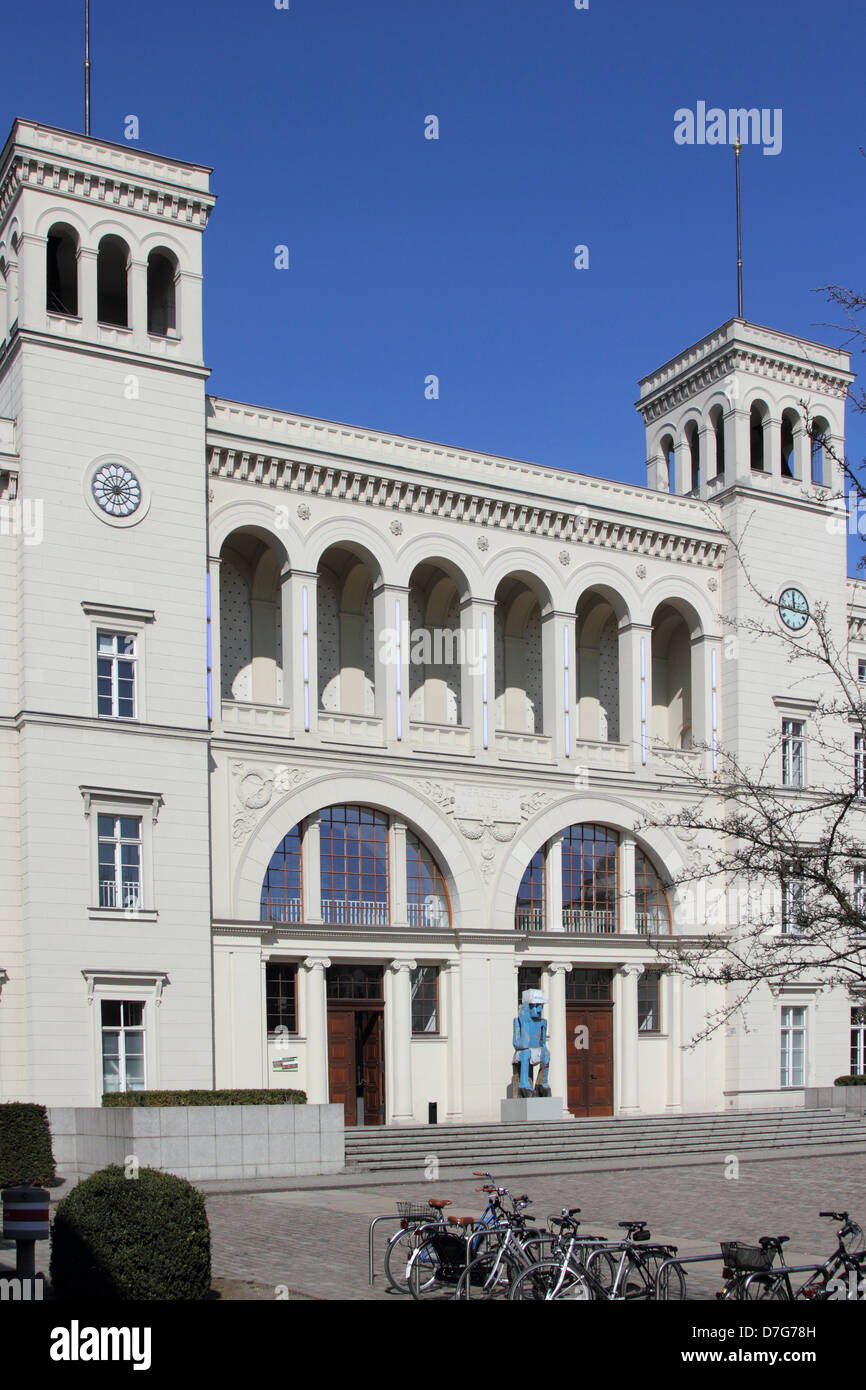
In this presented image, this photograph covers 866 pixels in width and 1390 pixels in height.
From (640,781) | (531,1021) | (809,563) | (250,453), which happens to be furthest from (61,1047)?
(809,563)

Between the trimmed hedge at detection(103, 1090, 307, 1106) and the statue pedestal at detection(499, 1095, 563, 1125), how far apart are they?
7414mm

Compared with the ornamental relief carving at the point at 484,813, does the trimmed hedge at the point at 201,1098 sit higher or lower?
lower

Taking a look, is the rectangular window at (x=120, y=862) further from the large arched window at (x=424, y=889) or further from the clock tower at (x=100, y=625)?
the large arched window at (x=424, y=889)

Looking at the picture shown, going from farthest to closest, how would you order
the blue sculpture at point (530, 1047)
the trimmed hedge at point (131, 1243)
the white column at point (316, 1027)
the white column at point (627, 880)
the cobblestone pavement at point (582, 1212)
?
the white column at point (627, 880) < the blue sculpture at point (530, 1047) < the white column at point (316, 1027) < the cobblestone pavement at point (582, 1212) < the trimmed hedge at point (131, 1243)

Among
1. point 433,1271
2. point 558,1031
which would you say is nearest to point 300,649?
point 558,1031

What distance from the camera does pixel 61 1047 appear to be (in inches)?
1268

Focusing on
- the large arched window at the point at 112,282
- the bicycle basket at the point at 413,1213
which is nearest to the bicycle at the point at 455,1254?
the bicycle basket at the point at 413,1213

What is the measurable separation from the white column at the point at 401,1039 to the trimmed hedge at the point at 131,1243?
23.3 metres

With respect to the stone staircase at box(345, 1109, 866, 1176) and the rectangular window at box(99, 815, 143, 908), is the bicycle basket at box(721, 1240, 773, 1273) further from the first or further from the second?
the rectangular window at box(99, 815, 143, 908)

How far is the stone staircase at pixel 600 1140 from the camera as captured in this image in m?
32.9

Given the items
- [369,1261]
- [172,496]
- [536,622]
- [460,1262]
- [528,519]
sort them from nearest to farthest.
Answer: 1. [460,1262]
2. [369,1261]
3. [172,496]
4. [528,519]
5. [536,622]

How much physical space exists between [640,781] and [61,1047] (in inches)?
693

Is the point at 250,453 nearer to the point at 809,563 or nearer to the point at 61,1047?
the point at 61,1047

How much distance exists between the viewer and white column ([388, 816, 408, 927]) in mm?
39094
